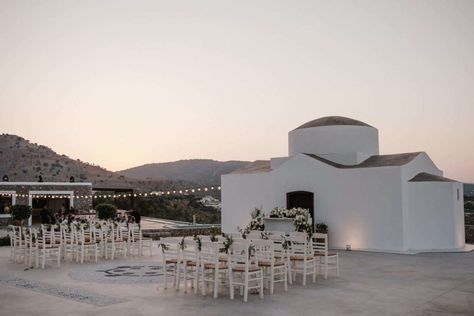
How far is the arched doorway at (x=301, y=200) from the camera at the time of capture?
18.4 metres

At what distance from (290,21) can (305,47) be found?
1.77 meters

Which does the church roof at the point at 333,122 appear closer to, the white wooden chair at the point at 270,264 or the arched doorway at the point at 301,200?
the arched doorway at the point at 301,200

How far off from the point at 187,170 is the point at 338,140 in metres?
70.2

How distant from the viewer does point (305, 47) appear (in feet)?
59.3

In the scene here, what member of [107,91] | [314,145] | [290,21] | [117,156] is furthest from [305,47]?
[117,156]

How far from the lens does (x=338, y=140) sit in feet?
64.3

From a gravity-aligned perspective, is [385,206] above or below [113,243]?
above

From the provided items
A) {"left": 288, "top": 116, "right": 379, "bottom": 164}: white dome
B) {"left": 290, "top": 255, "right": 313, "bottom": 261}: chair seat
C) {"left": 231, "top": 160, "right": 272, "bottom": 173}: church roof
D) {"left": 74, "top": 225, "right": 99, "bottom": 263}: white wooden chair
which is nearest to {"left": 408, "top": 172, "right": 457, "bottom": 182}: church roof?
{"left": 288, "top": 116, "right": 379, "bottom": 164}: white dome

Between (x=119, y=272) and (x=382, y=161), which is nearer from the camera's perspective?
(x=119, y=272)

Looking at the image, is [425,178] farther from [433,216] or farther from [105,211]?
[105,211]

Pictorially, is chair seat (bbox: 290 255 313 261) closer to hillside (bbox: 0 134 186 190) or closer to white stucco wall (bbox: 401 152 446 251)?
white stucco wall (bbox: 401 152 446 251)

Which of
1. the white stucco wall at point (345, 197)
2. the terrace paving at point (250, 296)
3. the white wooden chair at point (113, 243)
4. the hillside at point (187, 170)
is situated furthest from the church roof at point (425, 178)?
the hillside at point (187, 170)

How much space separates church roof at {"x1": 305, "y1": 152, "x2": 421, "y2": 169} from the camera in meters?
16.8

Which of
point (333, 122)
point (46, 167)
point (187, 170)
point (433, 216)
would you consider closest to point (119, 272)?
point (433, 216)
